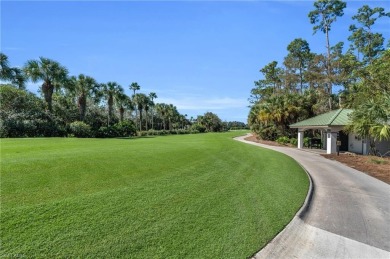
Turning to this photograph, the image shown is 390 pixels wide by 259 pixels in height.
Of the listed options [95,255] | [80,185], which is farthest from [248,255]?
[80,185]

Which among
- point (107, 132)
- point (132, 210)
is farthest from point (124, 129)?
point (132, 210)

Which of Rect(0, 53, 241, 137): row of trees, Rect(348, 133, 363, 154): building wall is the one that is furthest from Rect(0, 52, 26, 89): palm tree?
Rect(348, 133, 363, 154): building wall

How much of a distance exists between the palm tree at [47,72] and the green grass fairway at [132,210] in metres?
28.0

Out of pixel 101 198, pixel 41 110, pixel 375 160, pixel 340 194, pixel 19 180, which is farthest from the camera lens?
pixel 41 110

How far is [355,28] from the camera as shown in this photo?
40375 millimetres

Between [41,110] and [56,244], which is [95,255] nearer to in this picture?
[56,244]

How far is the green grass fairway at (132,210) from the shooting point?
4.34 meters

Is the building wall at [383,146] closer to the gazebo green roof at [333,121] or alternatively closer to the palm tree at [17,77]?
the gazebo green roof at [333,121]

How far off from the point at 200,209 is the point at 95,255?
9.23ft

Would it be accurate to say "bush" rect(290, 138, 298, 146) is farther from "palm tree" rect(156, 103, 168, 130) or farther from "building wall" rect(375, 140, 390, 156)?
"palm tree" rect(156, 103, 168, 130)

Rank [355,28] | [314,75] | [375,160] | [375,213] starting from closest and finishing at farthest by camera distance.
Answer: [375,213]
[375,160]
[355,28]
[314,75]

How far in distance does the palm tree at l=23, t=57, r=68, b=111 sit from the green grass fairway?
28.0 m

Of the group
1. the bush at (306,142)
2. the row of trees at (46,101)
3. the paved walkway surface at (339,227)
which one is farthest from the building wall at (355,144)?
the row of trees at (46,101)

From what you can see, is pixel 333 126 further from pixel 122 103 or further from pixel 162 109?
pixel 162 109
